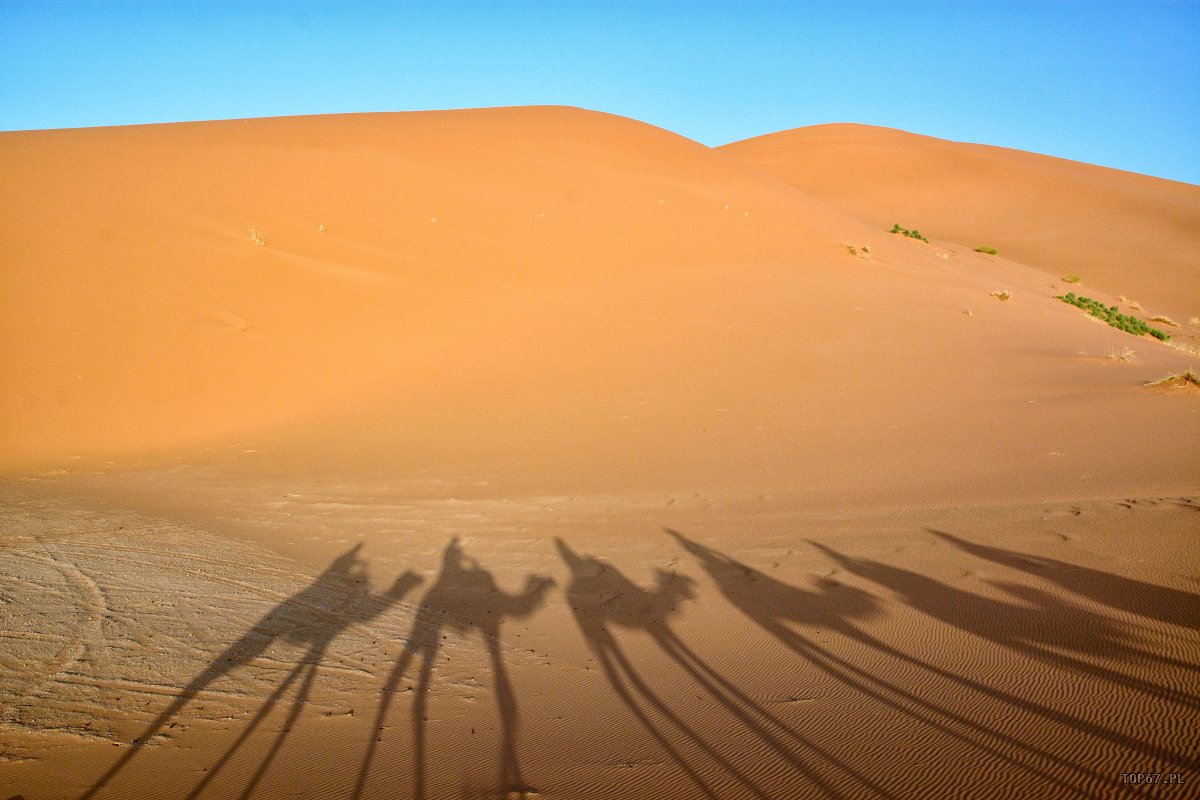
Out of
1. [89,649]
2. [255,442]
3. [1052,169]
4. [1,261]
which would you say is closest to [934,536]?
[89,649]

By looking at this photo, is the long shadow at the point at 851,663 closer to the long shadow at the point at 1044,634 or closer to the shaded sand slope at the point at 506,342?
the long shadow at the point at 1044,634

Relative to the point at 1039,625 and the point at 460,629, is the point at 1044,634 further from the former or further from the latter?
the point at 460,629

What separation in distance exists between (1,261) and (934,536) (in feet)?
46.8

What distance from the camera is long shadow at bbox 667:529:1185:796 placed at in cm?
327

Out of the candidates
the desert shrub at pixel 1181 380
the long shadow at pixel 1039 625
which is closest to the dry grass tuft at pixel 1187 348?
the desert shrub at pixel 1181 380

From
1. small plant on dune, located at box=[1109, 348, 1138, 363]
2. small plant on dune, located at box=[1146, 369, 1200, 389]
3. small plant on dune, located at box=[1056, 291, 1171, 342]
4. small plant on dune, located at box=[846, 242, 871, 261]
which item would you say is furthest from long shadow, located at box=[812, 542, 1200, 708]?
small plant on dune, located at box=[1056, 291, 1171, 342]

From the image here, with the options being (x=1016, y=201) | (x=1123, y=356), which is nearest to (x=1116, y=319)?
(x=1123, y=356)

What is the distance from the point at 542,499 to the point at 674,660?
3.79 metres

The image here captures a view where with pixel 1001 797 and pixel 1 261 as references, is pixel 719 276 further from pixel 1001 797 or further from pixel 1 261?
pixel 1001 797

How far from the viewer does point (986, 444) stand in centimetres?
865

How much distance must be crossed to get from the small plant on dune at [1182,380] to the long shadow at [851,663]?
7.14m

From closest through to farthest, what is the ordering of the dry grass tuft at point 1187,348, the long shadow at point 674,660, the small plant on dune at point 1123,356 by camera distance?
the long shadow at point 674,660
the small plant on dune at point 1123,356
the dry grass tuft at point 1187,348

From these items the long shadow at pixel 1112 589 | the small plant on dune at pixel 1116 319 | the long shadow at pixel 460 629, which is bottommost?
the long shadow at pixel 460 629

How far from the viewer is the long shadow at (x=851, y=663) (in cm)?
327
